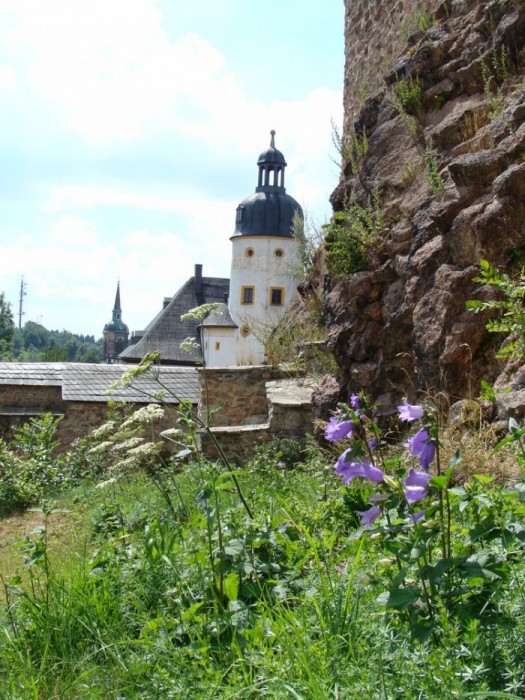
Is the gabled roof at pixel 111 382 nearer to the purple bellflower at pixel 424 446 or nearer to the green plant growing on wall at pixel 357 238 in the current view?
the green plant growing on wall at pixel 357 238

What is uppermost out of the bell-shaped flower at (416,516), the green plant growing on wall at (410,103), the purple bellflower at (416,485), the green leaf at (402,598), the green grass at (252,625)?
the green plant growing on wall at (410,103)

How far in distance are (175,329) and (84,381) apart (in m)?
28.0

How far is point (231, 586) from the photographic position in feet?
9.23

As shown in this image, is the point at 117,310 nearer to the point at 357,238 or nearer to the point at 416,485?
the point at 357,238

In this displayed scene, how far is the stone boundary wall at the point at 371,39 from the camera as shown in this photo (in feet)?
27.6

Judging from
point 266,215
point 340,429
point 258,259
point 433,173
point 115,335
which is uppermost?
point 266,215

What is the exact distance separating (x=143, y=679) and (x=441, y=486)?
1.25 m

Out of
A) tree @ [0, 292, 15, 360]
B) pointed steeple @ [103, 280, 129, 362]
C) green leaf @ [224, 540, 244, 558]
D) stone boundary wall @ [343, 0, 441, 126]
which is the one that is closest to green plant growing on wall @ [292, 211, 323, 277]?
stone boundary wall @ [343, 0, 441, 126]

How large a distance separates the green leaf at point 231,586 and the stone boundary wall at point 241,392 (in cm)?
697

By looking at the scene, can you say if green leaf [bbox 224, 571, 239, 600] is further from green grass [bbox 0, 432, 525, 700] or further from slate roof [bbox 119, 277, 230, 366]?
slate roof [bbox 119, 277, 230, 366]

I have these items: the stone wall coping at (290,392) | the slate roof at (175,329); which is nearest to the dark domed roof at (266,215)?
the slate roof at (175,329)

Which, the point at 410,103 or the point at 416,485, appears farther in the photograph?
the point at 410,103

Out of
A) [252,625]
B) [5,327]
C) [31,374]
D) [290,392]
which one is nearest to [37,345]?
[5,327]

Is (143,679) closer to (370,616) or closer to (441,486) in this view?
(370,616)
